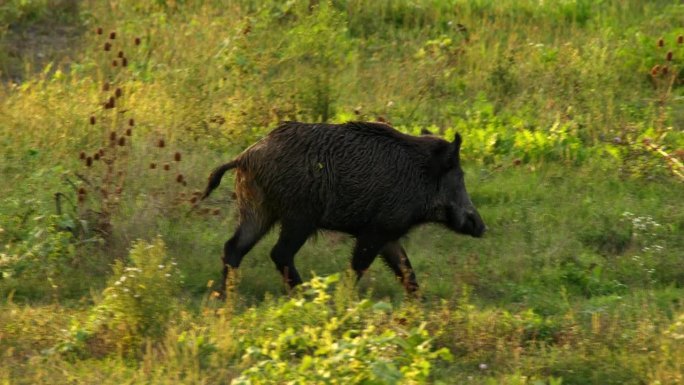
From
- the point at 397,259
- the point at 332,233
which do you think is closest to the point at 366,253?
the point at 397,259

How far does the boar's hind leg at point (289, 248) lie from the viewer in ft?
25.9

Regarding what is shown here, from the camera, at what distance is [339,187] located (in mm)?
7969

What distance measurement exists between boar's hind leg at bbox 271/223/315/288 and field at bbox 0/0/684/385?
25 cm

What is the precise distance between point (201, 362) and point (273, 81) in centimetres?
512

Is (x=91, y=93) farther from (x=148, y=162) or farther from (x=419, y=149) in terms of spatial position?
(x=419, y=149)

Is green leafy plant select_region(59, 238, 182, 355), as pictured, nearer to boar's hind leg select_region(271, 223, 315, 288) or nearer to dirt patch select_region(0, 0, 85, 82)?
boar's hind leg select_region(271, 223, 315, 288)

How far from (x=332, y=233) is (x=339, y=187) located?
3.90 feet

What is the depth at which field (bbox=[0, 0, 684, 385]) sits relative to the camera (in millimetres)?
6535

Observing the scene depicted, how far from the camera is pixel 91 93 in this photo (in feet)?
36.4

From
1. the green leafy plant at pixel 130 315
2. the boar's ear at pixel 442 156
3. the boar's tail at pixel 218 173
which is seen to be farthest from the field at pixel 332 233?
the boar's ear at pixel 442 156

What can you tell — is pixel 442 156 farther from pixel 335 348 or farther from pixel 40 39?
pixel 40 39

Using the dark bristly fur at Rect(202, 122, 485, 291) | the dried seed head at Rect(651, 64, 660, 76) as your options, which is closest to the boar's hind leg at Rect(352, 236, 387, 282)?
the dark bristly fur at Rect(202, 122, 485, 291)

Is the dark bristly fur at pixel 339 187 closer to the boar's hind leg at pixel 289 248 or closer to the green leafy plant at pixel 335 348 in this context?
the boar's hind leg at pixel 289 248

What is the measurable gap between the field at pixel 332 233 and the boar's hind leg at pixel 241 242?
19 centimetres
